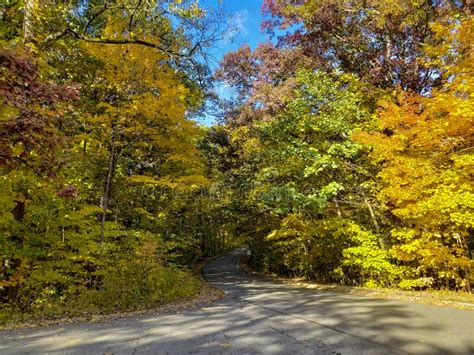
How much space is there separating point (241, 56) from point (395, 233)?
13434 millimetres

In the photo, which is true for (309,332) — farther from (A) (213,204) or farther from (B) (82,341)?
(A) (213,204)

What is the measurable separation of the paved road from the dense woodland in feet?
7.56

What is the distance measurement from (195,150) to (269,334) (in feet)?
30.1

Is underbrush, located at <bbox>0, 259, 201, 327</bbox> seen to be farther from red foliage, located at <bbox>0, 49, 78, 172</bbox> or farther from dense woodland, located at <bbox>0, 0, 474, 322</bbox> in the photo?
red foliage, located at <bbox>0, 49, 78, 172</bbox>

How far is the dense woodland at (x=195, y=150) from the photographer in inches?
332

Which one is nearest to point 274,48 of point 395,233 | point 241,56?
point 241,56

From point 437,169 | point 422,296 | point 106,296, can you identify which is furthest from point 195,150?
point 422,296

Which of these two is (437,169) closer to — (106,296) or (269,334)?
(269,334)

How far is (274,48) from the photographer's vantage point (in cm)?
1717

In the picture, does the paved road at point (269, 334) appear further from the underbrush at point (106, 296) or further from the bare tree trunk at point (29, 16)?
the bare tree trunk at point (29, 16)

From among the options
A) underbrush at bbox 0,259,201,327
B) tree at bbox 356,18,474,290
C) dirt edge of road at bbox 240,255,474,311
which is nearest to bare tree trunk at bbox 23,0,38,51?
underbrush at bbox 0,259,201,327

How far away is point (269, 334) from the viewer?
18.1ft

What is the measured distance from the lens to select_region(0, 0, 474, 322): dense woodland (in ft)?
27.7

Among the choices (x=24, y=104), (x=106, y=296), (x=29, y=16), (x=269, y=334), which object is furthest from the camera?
(x=106, y=296)
